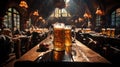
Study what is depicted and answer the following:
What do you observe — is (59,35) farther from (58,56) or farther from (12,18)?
(12,18)

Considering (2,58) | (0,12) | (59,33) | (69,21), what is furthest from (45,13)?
(59,33)

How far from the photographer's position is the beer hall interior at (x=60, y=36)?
2000 mm

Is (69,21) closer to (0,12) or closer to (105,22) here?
(105,22)

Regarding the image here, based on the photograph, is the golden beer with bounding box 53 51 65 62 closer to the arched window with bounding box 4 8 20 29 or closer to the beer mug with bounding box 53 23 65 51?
the beer mug with bounding box 53 23 65 51

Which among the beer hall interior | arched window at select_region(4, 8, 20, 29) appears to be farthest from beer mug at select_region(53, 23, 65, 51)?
arched window at select_region(4, 8, 20, 29)

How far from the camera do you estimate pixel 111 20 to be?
56.7 feet

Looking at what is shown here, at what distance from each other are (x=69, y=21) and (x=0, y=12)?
1044 inches

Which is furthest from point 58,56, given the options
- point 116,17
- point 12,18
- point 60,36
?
point 12,18

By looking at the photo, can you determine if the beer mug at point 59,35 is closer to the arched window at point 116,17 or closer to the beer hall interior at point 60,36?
the beer hall interior at point 60,36

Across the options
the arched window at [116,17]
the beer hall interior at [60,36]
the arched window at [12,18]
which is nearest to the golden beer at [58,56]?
the beer hall interior at [60,36]

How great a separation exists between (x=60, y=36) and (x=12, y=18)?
15.9 m

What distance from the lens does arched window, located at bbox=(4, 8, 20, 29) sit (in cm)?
1622

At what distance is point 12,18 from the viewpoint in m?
17.4

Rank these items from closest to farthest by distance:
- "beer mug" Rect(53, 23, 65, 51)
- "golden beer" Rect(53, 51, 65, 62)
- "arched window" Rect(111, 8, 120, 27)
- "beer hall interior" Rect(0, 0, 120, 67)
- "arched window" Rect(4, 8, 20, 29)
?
"golden beer" Rect(53, 51, 65, 62) < "beer hall interior" Rect(0, 0, 120, 67) < "beer mug" Rect(53, 23, 65, 51) < "arched window" Rect(4, 8, 20, 29) < "arched window" Rect(111, 8, 120, 27)
